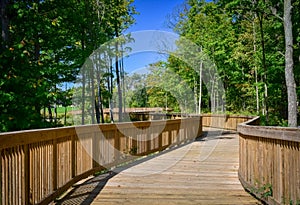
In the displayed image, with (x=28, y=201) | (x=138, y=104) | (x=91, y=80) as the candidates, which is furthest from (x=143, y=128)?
(x=138, y=104)

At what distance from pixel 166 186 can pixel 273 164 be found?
1.93 meters

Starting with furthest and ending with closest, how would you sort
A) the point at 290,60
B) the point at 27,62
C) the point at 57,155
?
1. the point at 290,60
2. the point at 27,62
3. the point at 57,155

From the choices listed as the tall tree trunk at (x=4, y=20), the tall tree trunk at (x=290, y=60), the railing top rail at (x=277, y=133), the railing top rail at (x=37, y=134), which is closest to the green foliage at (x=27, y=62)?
the tall tree trunk at (x=4, y=20)

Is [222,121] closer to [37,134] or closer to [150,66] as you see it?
[150,66]

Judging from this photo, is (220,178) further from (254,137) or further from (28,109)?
(28,109)

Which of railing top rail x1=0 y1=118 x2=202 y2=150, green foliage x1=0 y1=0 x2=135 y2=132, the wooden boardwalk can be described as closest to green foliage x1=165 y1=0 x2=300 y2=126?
green foliage x1=0 y1=0 x2=135 y2=132

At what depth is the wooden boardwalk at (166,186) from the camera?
426 cm

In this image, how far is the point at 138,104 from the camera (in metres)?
37.8

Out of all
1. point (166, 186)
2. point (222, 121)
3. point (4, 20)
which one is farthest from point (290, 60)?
point (4, 20)

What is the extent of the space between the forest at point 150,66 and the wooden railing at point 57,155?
2.74 metres

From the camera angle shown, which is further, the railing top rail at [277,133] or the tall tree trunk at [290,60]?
the tall tree trunk at [290,60]

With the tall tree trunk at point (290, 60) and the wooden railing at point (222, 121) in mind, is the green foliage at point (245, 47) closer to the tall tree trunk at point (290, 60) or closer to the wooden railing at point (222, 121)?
the wooden railing at point (222, 121)

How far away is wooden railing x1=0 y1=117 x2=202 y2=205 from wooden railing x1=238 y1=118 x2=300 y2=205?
2569mm

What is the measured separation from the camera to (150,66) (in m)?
30.9
